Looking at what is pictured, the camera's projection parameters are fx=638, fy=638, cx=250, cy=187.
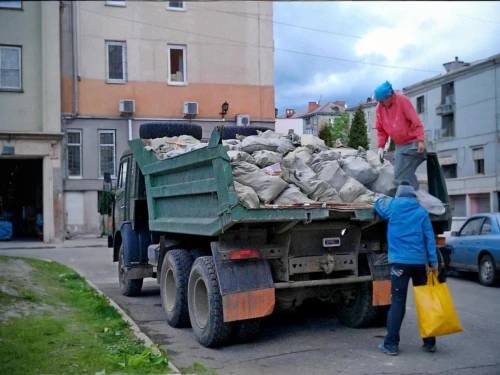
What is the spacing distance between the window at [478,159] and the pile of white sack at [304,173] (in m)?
26.3

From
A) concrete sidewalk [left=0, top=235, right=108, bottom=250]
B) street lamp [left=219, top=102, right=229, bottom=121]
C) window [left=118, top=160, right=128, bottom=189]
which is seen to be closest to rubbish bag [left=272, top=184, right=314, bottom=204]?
window [left=118, top=160, right=128, bottom=189]

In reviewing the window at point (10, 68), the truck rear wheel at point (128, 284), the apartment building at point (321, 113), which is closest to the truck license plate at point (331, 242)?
the apartment building at point (321, 113)

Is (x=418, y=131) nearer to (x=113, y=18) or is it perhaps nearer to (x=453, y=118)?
(x=113, y=18)

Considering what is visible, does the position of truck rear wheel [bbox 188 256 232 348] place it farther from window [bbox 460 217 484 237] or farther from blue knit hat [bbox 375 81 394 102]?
window [bbox 460 217 484 237]

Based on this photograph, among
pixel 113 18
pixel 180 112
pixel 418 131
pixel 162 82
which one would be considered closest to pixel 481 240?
pixel 418 131

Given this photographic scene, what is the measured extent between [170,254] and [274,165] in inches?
77.2

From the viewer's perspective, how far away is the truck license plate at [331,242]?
6.97 meters

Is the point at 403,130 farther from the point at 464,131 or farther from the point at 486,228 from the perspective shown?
the point at 464,131

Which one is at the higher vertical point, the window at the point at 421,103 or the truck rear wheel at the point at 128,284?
the window at the point at 421,103

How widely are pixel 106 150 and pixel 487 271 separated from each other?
16777 millimetres

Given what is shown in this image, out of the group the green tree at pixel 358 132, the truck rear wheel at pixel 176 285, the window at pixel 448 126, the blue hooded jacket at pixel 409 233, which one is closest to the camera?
the blue hooded jacket at pixel 409 233

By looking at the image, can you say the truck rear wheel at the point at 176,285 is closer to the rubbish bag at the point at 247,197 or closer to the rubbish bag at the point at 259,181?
the rubbish bag at the point at 259,181

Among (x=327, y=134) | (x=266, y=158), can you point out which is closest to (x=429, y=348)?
(x=266, y=158)

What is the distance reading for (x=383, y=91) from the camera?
6.95 metres
